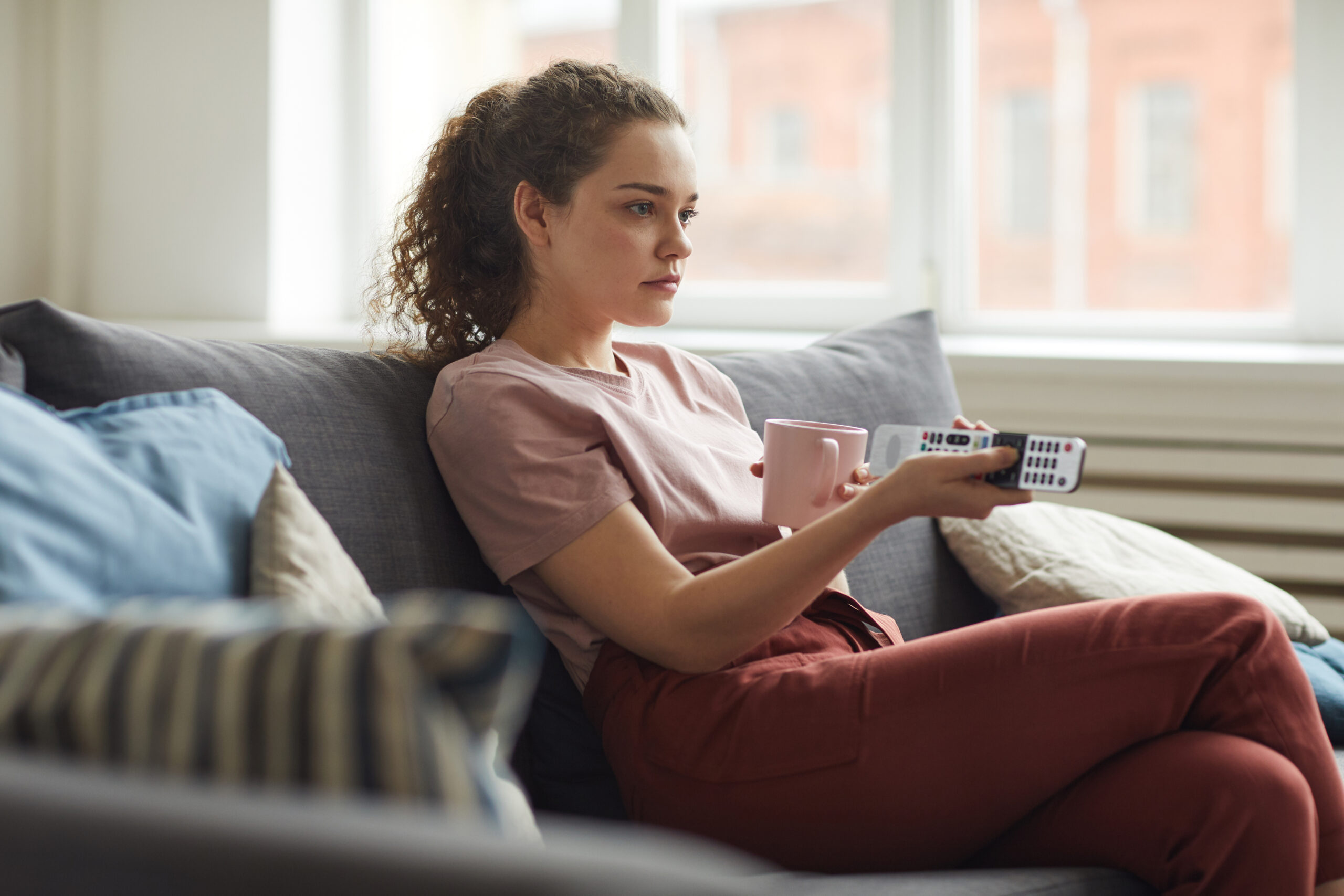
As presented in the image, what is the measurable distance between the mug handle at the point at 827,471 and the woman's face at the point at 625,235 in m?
0.26

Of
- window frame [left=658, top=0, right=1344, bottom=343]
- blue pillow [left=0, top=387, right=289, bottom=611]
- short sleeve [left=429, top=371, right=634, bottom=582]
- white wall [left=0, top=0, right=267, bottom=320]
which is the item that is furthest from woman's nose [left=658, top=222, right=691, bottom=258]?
white wall [left=0, top=0, right=267, bottom=320]

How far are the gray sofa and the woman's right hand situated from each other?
0.98 feet

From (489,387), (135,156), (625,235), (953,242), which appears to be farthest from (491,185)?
(135,156)

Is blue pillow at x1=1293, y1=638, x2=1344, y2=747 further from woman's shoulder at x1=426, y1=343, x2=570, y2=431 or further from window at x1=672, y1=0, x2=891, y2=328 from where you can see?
window at x1=672, y1=0, x2=891, y2=328

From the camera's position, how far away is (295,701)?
405mm

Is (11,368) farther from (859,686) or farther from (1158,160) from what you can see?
(1158,160)

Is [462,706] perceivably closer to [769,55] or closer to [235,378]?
[235,378]

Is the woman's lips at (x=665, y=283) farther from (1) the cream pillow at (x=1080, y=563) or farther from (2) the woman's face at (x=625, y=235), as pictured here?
(1) the cream pillow at (x=1080, y=563)

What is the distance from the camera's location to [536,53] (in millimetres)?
2867

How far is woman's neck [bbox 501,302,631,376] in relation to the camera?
47.6 inches

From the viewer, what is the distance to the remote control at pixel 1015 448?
0.93 m

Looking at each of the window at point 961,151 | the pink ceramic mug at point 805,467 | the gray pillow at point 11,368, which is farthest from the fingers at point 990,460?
the window at point 961,151

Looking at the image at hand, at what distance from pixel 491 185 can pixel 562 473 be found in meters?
0.39

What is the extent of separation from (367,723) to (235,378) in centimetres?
70
